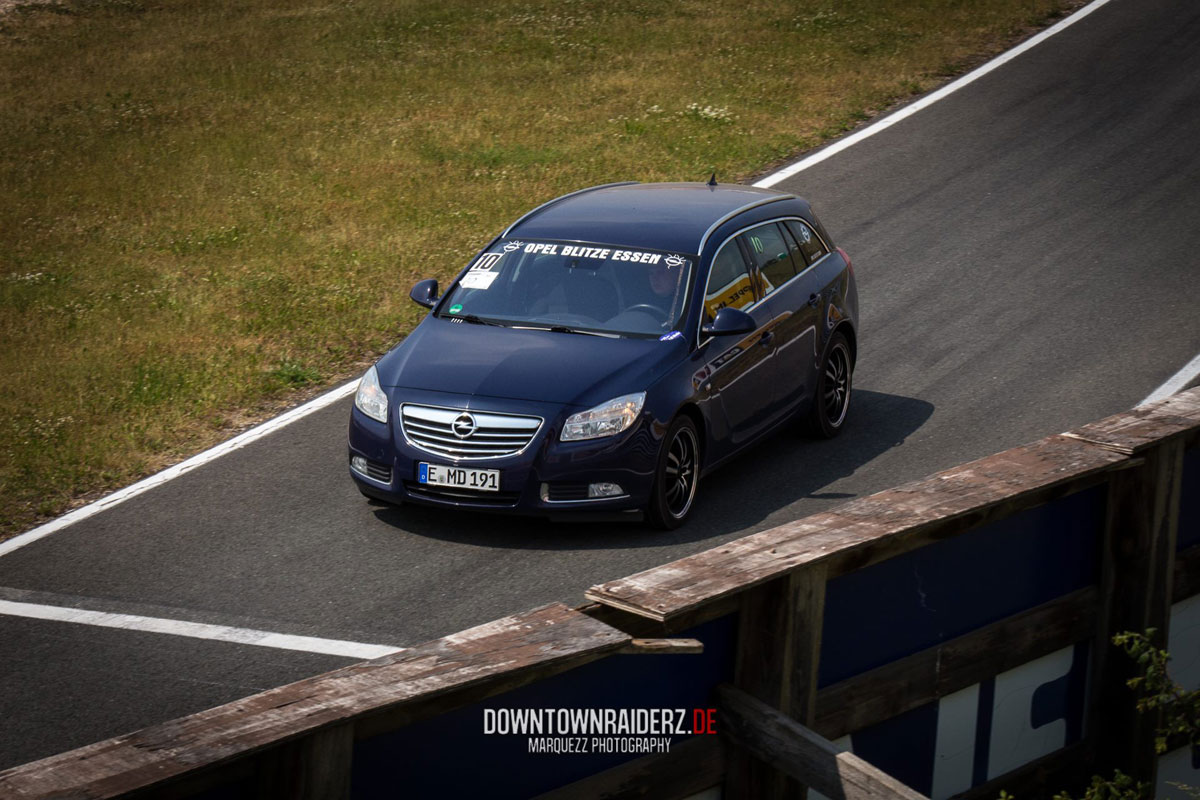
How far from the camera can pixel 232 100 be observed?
23984mm

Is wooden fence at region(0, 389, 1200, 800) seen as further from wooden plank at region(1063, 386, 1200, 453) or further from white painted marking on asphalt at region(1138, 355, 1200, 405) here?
white painted marking on asphalt at region(1138, 355, 1200, 405)

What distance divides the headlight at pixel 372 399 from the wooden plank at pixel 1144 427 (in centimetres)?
497

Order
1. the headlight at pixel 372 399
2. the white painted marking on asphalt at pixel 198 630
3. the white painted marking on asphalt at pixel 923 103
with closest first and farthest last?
1. the white painted marking on asphalt at pixel 198 630
2. the headlight at pixel 372 399
3. the white painted marking on asphalt at pixel 923 103

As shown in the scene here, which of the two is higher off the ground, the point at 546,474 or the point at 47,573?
the point at 546,474

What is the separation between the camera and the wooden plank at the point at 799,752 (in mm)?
4145

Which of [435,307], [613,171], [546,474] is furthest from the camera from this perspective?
[613,171]

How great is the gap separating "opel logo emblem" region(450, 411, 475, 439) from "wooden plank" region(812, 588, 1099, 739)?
4337 mm

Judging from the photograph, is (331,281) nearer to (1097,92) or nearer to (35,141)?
(35,141)

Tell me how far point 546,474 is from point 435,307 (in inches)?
80.0

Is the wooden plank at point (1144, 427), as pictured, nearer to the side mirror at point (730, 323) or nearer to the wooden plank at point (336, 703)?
→ the wooden plank at point (336, 703)

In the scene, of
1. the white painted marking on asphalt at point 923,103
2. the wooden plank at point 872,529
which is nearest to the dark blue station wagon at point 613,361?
the wooden plank at point 872,529

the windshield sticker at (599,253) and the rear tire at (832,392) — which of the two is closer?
the windshield sticker at (599,253)

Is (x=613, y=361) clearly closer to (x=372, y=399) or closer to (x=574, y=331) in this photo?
(x=574, y=331)

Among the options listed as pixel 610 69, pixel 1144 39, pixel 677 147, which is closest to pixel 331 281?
pixel 677 147
